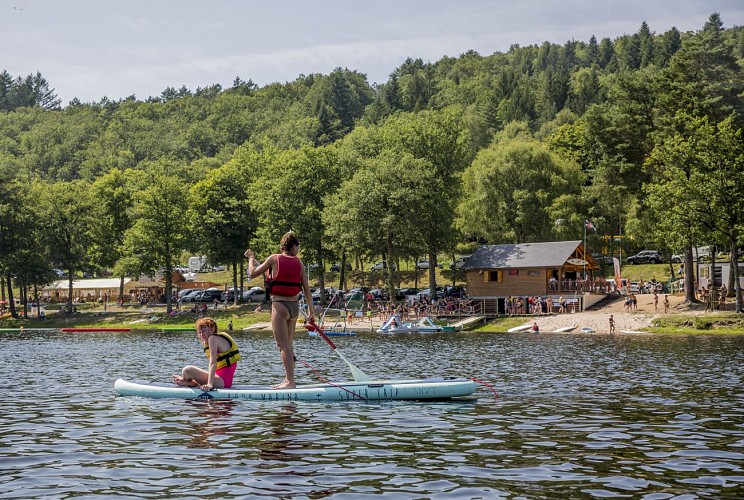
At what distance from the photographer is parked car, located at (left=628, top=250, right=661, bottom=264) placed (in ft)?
349

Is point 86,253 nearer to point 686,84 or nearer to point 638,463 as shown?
point 686,84

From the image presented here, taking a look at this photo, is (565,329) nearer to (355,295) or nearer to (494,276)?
(494,276)

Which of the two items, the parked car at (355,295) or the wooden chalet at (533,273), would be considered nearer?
the wooden chalet at (533,273)

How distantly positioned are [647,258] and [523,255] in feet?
105

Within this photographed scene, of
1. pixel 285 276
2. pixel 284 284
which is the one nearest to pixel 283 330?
pixel 284 284

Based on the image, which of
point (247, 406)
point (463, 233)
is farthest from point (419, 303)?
point (247, 406)

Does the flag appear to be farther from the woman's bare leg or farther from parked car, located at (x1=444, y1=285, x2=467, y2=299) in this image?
the woman's bare leg

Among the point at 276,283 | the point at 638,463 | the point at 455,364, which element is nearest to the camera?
the point at 638,463

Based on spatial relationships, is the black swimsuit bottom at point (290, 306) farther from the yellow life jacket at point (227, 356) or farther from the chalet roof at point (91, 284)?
the chalet roof at point (91, 284)

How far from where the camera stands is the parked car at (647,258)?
106 m

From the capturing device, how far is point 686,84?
74.4 m

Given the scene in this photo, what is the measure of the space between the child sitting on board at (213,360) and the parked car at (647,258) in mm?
91935

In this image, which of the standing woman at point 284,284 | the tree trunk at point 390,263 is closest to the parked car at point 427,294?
the tree trunk at point 390,263

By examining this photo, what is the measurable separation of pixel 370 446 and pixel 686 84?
219 ft
